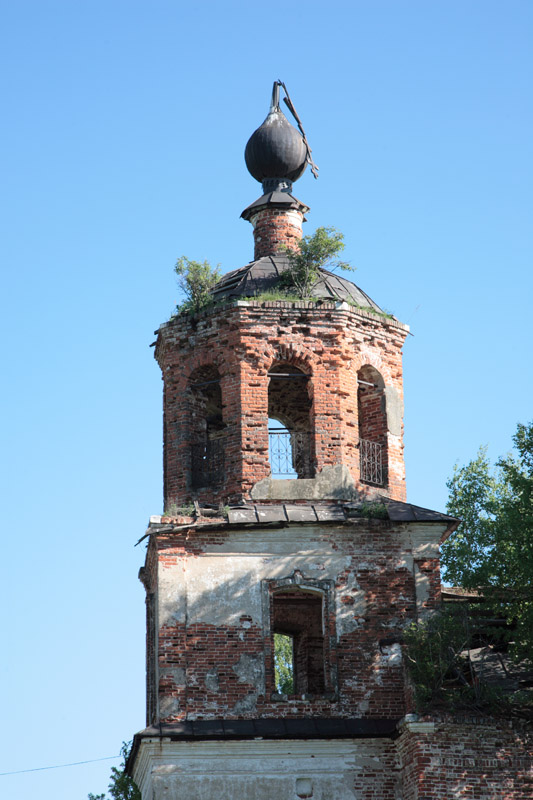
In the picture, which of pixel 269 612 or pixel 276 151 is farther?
pixel 276 151

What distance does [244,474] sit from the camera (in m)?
18.3

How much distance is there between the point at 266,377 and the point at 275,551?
242 centimetres

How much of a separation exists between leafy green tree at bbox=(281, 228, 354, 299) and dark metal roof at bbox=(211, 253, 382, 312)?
16cm

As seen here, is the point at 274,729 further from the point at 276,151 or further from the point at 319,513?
the point at 276,151

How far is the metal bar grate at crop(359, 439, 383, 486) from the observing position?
19031mm

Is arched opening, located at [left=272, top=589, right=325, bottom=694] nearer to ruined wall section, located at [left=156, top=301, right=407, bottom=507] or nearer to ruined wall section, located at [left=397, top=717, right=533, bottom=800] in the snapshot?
ruined wall section, located at [left=156, top=301, right=407, bottom=507]

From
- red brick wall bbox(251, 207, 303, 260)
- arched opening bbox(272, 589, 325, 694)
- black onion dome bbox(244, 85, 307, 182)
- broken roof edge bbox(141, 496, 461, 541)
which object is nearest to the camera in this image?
broken roof edge bbox(141, 496, 461, 541)

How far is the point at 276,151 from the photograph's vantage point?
2128 centimetres

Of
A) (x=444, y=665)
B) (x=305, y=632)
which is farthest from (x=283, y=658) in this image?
(x=444, y=665)

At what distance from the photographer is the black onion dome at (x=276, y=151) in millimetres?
21297

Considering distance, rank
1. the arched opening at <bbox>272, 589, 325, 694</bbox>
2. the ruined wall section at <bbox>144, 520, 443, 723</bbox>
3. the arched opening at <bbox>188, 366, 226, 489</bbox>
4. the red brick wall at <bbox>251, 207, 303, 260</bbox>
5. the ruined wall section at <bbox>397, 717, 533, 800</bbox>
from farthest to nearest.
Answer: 1. the red brick wall at <bbox>251, 207, 303, 260</bbox>
2. the arched opening at <bbox>272, 589, 325, 694</bbox>
3. the arched opening at <bbox>188, 366, 226, 489</bbox>
4. the ruined wall section at <bbox>144, 520, 443, 723</bbox>
5. the ruined wall section at <bbox>397, 717, 533, 800</bbox>

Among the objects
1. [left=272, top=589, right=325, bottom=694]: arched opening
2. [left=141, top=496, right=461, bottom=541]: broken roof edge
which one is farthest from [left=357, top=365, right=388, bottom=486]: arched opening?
[left=272, top=589, right=325, bottom=694]: arched opening

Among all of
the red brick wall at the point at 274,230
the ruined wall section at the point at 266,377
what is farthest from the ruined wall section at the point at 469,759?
the red brick wall at the point at 274,230

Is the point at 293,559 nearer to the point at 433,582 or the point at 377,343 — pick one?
the point at 433,582
